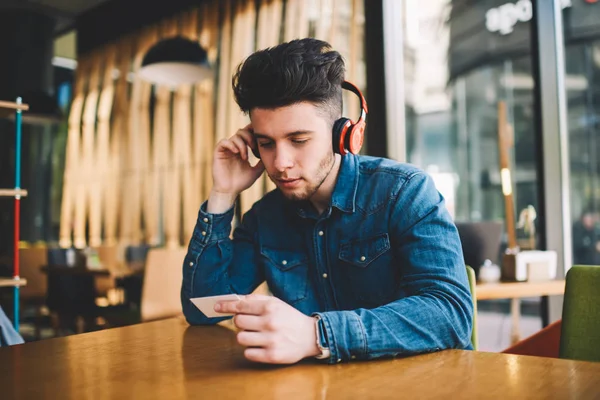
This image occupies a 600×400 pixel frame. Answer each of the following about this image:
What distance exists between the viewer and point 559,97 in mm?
3260

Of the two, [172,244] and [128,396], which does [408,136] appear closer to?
[172,244]

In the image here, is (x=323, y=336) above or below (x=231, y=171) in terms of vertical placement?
below

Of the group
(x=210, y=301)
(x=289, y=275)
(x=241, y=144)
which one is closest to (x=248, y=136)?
(x=241, y=144)

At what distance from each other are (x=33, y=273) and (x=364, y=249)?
16.4 feet

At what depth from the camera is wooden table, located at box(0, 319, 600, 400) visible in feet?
2.76

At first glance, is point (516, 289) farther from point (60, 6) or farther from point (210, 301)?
point (60, 6)

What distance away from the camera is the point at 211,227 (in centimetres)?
157

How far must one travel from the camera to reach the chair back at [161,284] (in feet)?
11.8

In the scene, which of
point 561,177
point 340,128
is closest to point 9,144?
point 340,128

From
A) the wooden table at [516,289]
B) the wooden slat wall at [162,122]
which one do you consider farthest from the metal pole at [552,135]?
the wooden slat wall at [162,122]

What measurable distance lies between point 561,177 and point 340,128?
2282 mm

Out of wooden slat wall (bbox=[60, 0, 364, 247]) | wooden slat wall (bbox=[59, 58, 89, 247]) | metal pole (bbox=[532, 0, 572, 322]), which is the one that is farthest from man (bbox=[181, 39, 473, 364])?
wooden slat wall (bbox=[59, 58, 89, 247])

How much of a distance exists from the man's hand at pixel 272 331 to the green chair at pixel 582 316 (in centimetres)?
76

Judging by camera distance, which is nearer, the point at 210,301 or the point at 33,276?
the point at 210,301
